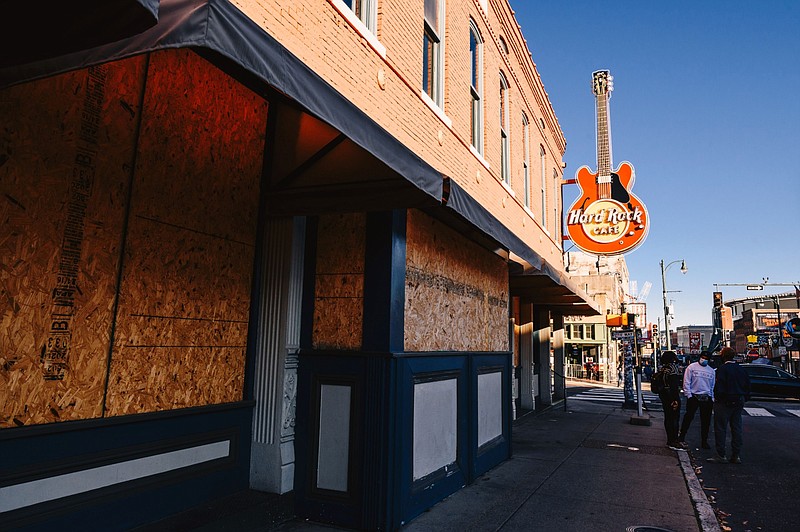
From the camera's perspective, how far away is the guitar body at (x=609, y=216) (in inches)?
627

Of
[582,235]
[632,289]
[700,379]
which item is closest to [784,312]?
[632,289]

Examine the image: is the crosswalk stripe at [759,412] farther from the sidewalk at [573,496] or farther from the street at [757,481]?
the sidewalk at [573,496]

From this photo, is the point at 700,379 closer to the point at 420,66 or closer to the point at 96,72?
the point at 420,66

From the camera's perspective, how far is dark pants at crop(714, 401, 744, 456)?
27.7 feet

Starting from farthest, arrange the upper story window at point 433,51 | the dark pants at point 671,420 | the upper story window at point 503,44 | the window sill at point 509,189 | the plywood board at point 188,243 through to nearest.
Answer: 1. the upper story window at point 503,44
2. the window sill at point 509,189
3. the dark pants at point 671,420
4. the upper story window at point 433,51
5. the plywood board at point 188,243

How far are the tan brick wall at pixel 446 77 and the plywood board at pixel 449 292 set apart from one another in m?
1.33

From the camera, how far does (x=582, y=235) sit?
16.5 metres

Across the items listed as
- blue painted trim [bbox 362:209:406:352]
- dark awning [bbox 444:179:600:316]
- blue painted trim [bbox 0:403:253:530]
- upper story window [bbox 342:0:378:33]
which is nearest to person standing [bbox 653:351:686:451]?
dark awning [bbox 444:179:600:316]

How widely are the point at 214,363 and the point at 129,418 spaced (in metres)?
1.05

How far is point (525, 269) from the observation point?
9867mm

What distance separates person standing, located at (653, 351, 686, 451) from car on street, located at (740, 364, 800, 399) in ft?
43.4

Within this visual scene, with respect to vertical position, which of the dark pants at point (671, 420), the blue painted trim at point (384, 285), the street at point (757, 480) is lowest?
the street at point (757, 480)

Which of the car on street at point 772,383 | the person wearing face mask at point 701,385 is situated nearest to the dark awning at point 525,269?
the person wearing face mask at point 701,385

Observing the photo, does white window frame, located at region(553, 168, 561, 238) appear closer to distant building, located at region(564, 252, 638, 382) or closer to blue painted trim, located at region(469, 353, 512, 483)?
blue painted trim, located at region(469, 353, 512, 483)
